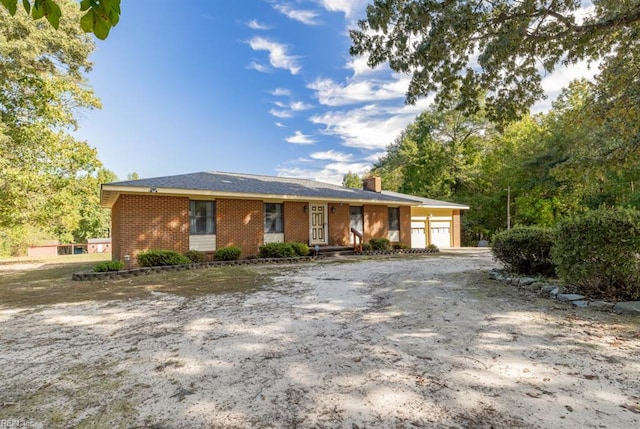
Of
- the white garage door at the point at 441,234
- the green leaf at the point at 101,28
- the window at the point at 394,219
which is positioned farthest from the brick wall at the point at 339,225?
the green leaf at the point at 101,28

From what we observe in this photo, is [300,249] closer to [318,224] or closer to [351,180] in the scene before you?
[318,224]

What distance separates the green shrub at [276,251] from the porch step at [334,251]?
1.44 meters

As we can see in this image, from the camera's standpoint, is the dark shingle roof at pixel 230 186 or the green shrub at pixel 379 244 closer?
the dark shingle roof at pixel 230 186

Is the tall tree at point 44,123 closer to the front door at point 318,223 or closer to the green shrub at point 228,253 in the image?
the green shrub at point 228,253

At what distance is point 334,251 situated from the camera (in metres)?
14.4

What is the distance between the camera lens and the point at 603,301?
473cm

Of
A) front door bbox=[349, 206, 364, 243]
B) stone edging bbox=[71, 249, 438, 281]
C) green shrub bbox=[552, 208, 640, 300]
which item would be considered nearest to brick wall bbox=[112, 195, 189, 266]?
stone edging bbox=[71, 249, 438, 281]

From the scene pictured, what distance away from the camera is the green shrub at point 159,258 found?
32.5 ft

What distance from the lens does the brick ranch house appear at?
34.8 ft

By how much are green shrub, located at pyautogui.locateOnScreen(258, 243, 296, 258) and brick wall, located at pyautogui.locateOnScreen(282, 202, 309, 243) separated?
1.16m

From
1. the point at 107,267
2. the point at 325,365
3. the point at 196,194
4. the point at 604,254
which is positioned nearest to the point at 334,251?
the point at 196,194

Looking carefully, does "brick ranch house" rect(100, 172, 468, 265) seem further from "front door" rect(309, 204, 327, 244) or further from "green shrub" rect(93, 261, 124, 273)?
"green shrub" rect(93, 261, 124, 273)

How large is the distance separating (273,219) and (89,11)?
11.8 metres

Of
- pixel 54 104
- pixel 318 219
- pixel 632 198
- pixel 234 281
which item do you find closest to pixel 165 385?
pixel 234 281
